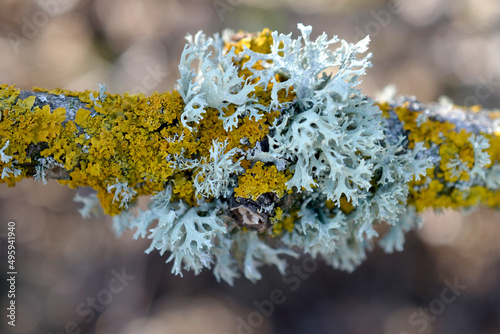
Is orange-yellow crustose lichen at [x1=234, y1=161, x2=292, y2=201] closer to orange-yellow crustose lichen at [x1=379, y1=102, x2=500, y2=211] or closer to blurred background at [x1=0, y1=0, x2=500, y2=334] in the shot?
orange-yellow crustose lichen at [x1=379, y1=102, x2=500, y2=211]

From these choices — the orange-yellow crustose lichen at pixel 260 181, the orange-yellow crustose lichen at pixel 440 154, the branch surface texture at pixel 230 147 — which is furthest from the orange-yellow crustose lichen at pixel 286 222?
the orange-yellow crustose lichen at pixel 440 154

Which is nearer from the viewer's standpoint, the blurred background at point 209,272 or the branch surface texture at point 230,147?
the branch surface texture at point 230,147

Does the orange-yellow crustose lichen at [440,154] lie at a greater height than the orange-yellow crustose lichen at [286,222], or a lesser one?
greater

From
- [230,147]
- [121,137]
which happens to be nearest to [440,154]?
[230,147]

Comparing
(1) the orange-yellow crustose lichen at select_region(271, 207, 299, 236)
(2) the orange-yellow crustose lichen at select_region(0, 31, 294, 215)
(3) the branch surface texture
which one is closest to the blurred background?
(1) the orange-yellow crustose lichen at select_region(271, 207, 299, 236)

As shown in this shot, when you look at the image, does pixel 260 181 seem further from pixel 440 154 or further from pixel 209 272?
pixel 209 272

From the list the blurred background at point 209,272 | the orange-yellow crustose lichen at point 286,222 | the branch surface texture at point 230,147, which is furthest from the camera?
the blurred background at point 209,272

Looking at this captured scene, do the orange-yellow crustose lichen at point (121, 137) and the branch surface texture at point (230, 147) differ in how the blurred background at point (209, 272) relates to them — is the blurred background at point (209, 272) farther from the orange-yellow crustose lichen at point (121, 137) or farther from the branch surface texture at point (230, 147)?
the orange-yellow crustose lichen at point (121, 137)
